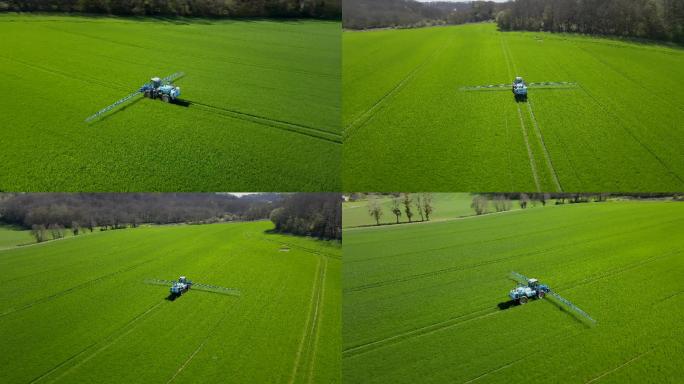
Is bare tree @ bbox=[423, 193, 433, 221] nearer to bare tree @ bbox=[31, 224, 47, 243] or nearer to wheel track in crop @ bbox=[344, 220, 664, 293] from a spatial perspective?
wheel track in crop @ bbox=[344, 220, 664, 293]

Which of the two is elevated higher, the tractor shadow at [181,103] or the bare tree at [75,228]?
the tractor shadow at [181,103]

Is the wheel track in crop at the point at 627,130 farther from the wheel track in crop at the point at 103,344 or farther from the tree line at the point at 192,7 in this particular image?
the tree line at the point at 192,7

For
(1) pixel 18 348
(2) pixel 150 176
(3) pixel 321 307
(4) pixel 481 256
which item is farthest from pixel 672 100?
(1) pixel 18 348

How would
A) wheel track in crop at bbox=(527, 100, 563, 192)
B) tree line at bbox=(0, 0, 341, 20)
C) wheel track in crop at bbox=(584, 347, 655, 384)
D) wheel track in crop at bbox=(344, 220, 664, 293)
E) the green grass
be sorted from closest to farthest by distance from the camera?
wheel track in crop at bbox=(584, 347, 655, 384), wheel track in crop at bbox=(344, 220, 664, 293), wheel track in crop at bbox=(527, 100, 563, 192), the green grass, tree line at bbox=(0, 0, 341, 20)

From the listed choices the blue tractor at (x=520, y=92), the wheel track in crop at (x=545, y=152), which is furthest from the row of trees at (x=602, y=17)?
the wheel track in crop at (x=545, y=152)

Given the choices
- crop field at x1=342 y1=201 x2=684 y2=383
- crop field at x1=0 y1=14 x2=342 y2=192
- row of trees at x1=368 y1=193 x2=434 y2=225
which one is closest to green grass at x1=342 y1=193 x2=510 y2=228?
row of trees at x1=368 y1=193 x2=434 y2=225

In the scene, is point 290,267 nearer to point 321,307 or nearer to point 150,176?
point 321,307
